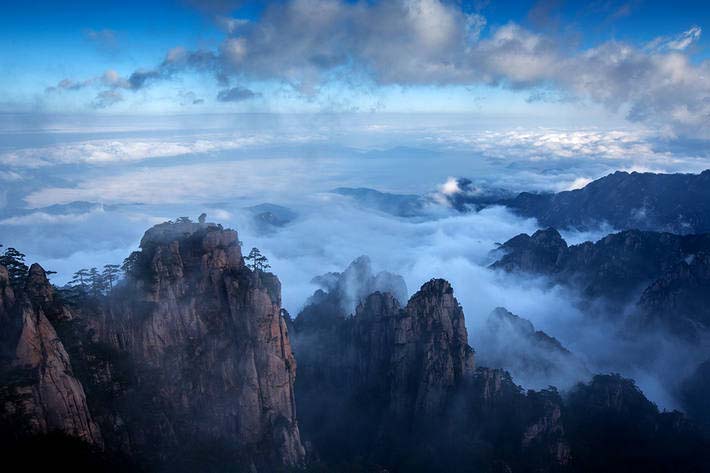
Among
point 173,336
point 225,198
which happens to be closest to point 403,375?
point 173,336

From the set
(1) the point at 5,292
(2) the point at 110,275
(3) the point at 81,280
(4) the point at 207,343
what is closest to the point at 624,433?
(4) the point at 207,343

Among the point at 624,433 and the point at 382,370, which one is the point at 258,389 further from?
the point at 624,433

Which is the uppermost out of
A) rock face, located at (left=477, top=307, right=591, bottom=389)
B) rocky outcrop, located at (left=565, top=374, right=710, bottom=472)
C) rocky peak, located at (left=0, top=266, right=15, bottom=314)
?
rocky peak, located at (left=0, top=266, right=15, bottom=314)

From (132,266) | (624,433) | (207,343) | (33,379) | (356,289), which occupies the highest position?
(132,266)

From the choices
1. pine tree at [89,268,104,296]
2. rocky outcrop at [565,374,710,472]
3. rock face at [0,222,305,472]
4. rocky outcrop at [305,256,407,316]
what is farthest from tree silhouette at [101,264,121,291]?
rocky outcrop at [565,374,710,472]

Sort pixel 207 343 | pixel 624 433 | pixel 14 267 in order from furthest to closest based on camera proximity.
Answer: pixel 624 433
pixel 207 343
pixel 14 267

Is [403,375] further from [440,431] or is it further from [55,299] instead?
[55,299]

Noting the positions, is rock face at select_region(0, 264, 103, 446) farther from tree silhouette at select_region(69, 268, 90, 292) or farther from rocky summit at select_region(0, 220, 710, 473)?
tree silhouette at select_region(69, 268, 90, 292)
